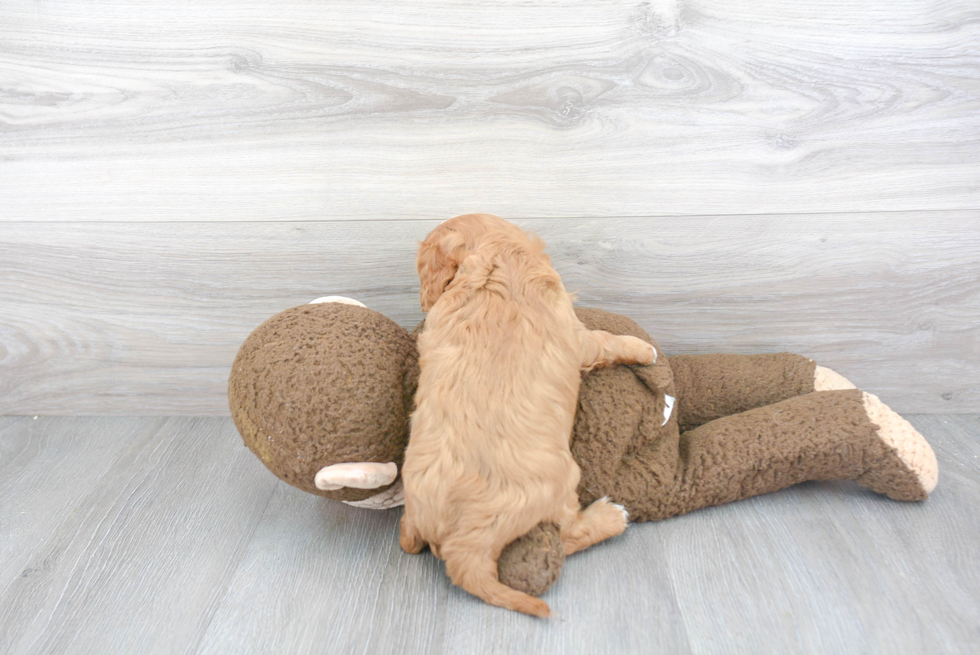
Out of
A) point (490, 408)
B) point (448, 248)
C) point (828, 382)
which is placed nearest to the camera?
point (490, 408)

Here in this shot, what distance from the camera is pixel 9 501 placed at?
4.11 ft

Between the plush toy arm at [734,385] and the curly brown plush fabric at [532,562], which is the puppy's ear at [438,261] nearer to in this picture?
the curly brown plush fabric at [532,562]

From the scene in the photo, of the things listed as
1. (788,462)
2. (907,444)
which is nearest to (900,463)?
(907,444)

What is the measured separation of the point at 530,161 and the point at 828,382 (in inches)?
27.9

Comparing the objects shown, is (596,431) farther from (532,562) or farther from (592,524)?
(532,562)

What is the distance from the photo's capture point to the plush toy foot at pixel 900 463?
3.55ft

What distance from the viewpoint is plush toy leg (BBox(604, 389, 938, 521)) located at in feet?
3.56

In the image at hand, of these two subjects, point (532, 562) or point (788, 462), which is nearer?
point (532, 562)

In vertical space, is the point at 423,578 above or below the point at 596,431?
below

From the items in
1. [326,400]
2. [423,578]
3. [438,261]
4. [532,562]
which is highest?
[438,261]

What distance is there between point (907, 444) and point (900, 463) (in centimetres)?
3

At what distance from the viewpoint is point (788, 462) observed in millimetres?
1096

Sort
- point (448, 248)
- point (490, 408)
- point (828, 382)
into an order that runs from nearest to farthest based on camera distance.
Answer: point (490, 408)
point (448, 248)
point (828, 382)

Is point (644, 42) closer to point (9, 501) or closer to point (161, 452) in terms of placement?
point (161, 452)
